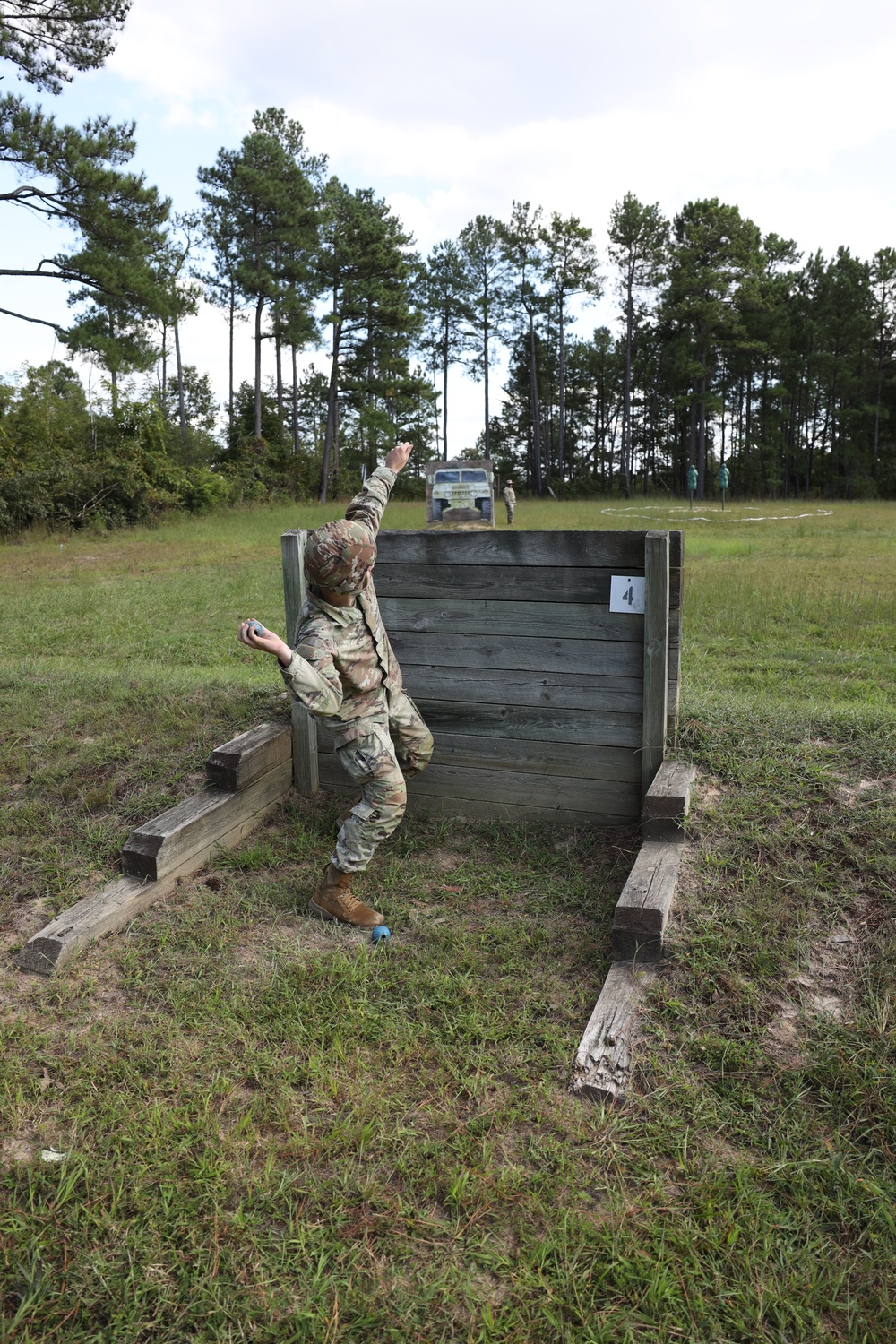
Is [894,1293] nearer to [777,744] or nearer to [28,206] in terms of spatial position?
[777,744]

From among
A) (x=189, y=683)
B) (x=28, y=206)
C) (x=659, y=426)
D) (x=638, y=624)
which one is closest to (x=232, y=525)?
(x=28, y=206)

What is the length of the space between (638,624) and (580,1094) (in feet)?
7.08

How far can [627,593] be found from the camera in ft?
13.5

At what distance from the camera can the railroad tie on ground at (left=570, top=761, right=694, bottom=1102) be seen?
8.85 feet

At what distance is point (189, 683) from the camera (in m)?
5.82

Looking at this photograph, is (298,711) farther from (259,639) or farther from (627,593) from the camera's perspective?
(627,593)

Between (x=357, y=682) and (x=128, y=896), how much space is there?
1.34 meters

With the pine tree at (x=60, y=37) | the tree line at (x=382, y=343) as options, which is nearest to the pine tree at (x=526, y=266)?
the tree line at (x=382, y=343)

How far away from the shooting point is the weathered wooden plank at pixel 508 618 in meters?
4.18

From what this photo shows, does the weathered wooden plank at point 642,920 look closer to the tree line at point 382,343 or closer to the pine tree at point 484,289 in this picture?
the tree line at point 382,343

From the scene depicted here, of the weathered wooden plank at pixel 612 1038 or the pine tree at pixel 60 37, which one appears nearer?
the weathered wooden plank at pixel 612 1038

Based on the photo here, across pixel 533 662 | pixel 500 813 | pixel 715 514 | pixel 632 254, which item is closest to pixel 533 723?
pixel 533 662

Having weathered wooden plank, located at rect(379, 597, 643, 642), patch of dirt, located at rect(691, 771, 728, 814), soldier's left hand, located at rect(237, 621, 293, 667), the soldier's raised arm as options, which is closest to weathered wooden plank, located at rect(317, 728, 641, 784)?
patch of dirt, located at rect(691, 771, 728, 814)

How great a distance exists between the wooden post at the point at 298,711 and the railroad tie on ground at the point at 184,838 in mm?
62
